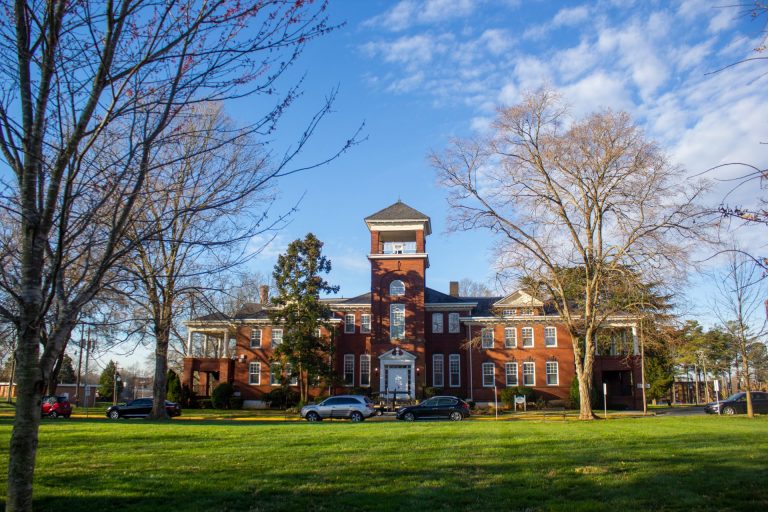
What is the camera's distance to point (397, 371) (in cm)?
4706

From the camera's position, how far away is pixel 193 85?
642cm

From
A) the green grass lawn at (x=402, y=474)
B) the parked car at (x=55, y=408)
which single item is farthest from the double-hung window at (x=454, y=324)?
the green grass lawn at (x=402, y=474)

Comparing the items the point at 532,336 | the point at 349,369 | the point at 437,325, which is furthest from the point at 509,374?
the point at 349,369

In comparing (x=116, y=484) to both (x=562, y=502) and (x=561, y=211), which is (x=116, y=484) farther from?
(x=561, y=211)

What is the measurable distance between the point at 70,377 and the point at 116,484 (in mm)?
75781

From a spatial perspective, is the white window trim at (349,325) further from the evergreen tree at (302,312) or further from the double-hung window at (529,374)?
the double-hung window at (529,374)

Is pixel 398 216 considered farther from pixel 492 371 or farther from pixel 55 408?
pixel 55 408

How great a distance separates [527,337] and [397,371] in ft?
36.8

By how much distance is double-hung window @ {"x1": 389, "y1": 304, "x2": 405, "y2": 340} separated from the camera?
1885 inches

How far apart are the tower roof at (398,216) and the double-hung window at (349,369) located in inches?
446

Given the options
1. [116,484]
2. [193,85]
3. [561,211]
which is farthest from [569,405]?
[193,85]

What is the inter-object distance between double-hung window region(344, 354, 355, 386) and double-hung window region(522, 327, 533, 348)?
1425 centimetres

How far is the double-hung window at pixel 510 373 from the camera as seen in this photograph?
160 feet

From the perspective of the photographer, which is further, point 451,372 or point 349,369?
point 349,369
